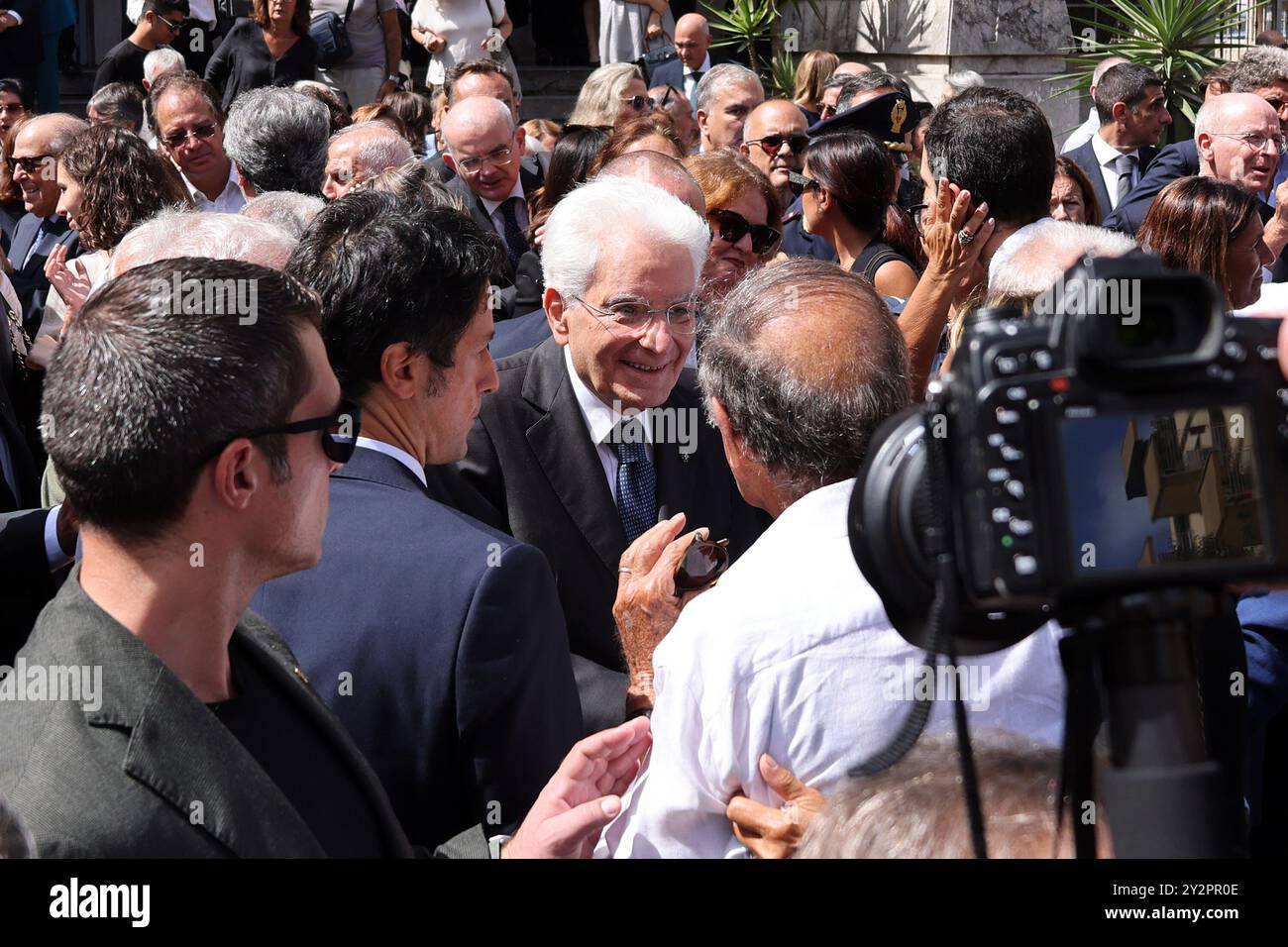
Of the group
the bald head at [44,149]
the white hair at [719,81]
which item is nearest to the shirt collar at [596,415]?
the bald head at [44,149]

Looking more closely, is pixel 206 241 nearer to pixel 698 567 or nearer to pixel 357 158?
pixel 698 567

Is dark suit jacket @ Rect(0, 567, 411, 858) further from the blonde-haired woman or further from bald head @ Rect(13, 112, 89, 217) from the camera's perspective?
the blonde-haired woman

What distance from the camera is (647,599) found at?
2584mm

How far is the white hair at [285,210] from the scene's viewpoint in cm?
432

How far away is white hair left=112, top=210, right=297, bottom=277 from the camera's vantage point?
3241 mm

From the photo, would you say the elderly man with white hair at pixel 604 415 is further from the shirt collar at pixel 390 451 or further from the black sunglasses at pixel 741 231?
the black sunglasses at pixel 741 231

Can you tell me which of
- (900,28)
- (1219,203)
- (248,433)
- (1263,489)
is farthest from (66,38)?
(1263,489)

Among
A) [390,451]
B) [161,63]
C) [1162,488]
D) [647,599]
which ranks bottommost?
[647,599]

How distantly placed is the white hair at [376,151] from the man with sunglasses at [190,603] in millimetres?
4058

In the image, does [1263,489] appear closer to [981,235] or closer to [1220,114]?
[981,235]

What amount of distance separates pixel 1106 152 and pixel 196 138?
518 centimetres

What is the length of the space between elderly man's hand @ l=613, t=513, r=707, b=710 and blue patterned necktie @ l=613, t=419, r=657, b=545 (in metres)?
0.69

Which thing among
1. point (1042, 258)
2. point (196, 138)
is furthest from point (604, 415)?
point (196, 138)
